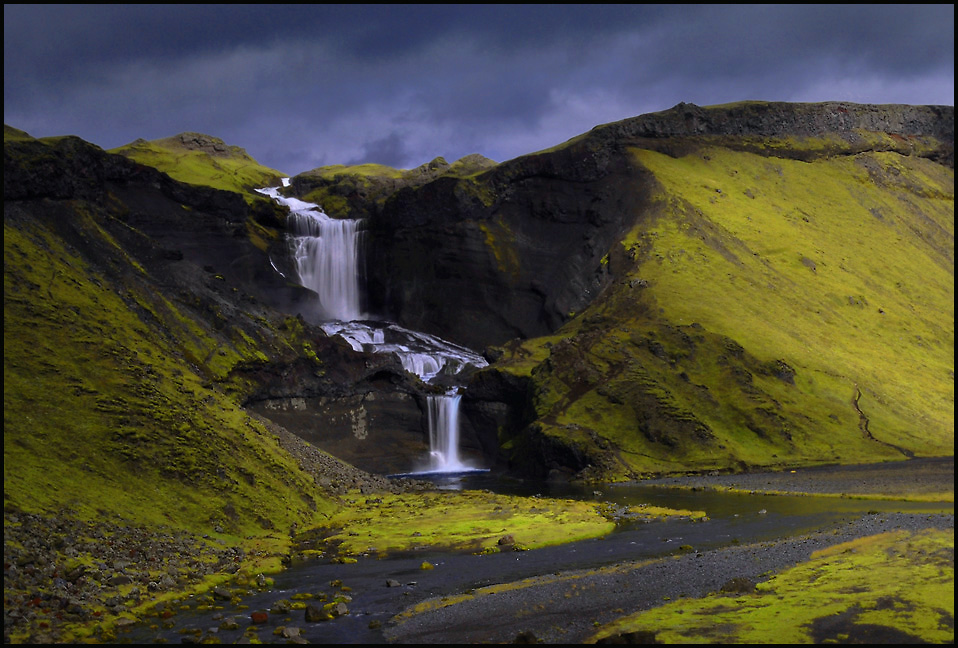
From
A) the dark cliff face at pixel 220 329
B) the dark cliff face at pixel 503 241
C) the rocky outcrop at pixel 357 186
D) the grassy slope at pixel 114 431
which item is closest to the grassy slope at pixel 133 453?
the grassy slope at pixel 114 431

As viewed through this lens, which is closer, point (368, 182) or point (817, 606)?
point (817, 606)

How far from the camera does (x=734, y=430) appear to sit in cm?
7956

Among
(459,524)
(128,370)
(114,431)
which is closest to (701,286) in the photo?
(459,524)

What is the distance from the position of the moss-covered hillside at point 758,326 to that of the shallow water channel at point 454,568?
2181cm

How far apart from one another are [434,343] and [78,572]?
317 feet

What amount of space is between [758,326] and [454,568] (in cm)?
6996

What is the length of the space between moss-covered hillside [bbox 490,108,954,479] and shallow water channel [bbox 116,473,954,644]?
859 inches

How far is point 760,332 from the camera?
9506 cm

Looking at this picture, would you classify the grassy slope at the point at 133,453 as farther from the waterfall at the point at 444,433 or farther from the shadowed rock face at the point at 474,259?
the waterfall at the point at 444,433

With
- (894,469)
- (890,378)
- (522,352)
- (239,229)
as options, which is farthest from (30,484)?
(239,229)

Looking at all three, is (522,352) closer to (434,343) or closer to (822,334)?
(434,343)

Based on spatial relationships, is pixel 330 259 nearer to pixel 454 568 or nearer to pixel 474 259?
pixel 474 259

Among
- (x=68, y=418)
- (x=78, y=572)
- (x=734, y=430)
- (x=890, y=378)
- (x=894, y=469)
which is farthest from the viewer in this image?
(x=890, y=378)

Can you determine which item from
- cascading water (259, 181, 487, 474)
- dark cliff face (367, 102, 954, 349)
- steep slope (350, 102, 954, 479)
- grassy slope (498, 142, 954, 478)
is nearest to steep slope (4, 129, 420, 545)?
cascading water (259, 181, 487, 474)
